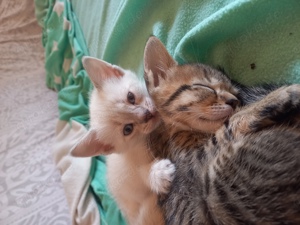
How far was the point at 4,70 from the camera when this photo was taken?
6.60 feet

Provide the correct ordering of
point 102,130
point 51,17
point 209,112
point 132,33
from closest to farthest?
point 209,112
point 102,130
point 132,33
point 51,17

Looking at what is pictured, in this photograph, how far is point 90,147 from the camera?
3.87 feet

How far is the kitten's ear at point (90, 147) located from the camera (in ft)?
3.76

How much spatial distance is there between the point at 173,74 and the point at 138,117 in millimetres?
163

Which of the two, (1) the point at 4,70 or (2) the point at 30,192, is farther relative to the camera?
(1) the point at 4,70

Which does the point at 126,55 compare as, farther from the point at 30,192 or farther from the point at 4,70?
the point at 4,70

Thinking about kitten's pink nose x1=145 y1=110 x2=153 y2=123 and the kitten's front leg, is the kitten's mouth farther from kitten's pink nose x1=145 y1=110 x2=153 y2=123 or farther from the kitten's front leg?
kitten's pink nose x1=145 y1=110 x2=153 y2=123

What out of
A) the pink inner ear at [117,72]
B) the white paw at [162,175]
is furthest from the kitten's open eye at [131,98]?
the white paw at [162,175]

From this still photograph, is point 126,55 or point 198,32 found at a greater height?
point 198,32

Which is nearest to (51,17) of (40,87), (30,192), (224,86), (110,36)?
(40,87)

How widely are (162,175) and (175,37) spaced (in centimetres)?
43

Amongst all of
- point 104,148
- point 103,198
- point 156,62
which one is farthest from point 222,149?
point 103,198

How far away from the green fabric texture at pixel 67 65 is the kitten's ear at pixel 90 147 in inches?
11.8

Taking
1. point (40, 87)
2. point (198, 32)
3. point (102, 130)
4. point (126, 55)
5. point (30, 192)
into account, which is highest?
point (198, 32)
